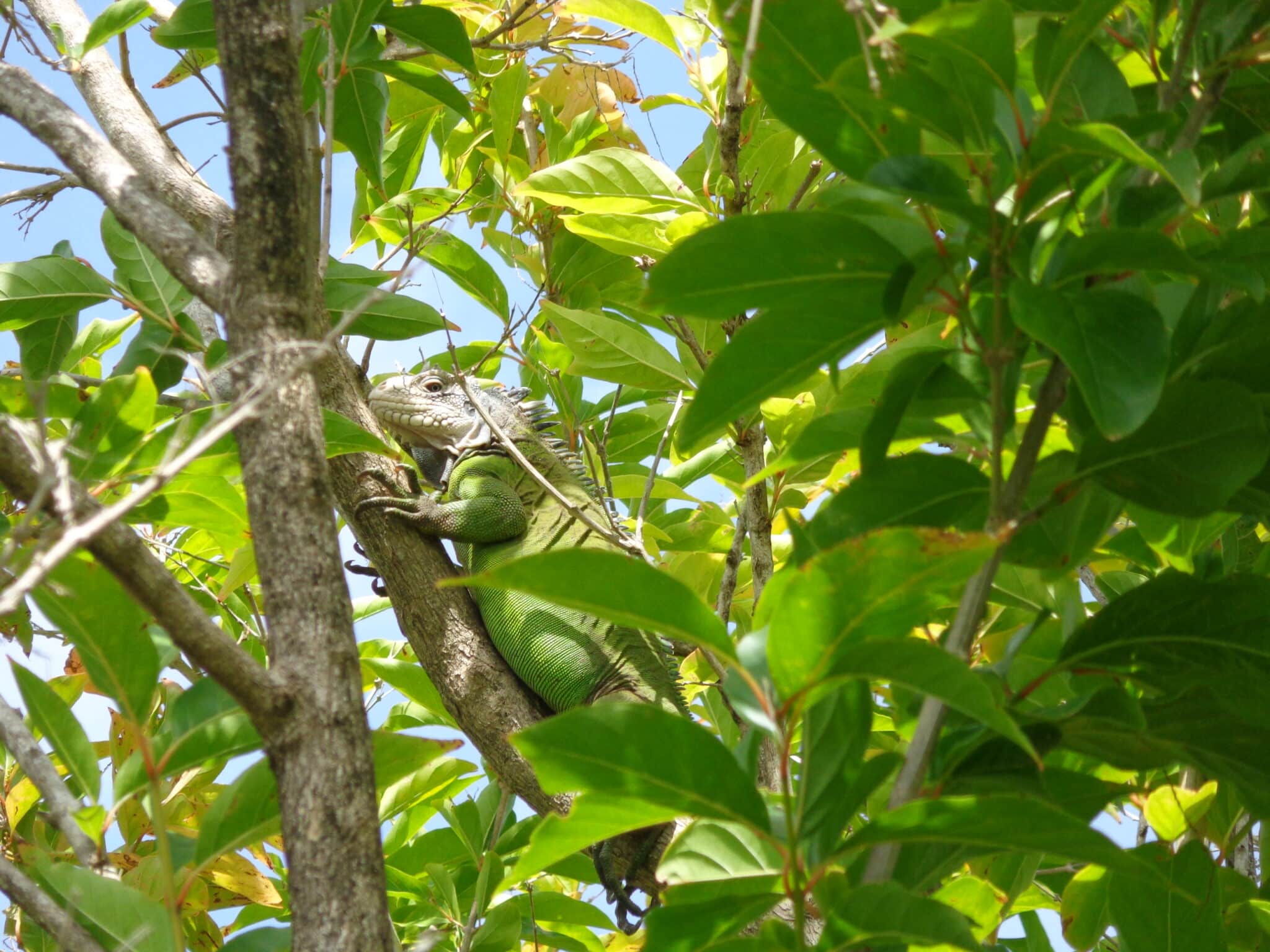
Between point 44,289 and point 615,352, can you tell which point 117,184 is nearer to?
point 44,289

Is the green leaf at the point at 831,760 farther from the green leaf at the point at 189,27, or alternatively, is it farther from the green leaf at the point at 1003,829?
the green leaf at the point at 189,27

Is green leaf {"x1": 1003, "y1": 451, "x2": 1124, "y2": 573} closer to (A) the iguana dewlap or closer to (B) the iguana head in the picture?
(A) the iguana dewlap

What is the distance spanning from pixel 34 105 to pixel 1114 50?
177 centimetres

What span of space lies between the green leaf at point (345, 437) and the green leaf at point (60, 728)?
0.60 m

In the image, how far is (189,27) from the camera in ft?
8.43

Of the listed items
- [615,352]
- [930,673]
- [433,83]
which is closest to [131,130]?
[433,83]

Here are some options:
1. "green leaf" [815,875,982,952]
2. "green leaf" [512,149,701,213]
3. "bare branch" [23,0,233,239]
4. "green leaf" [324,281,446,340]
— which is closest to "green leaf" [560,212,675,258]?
"green leaf" [512,149,701,213]

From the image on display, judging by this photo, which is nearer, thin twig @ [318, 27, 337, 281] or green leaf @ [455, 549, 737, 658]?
green leaf @ [455, 549, 737, 658]

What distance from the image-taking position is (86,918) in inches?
60.5

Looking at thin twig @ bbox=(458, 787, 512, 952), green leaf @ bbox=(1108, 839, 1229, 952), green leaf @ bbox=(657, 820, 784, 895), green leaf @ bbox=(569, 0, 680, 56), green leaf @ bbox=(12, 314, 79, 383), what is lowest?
thin twig @ bbox=(458, 787, 512, 952)

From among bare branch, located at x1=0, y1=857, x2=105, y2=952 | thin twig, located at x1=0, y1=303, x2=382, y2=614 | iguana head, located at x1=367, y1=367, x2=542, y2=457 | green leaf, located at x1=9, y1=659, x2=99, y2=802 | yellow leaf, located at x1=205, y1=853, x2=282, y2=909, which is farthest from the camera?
iguana head, located at x1=367, y1=367, x2=542, y2=457

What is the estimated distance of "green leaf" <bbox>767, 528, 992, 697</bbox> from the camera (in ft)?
3.64

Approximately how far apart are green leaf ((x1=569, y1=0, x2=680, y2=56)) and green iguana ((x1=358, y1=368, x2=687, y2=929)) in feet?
3.53

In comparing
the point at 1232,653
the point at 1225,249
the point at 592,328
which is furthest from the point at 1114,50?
the point at 592,328
